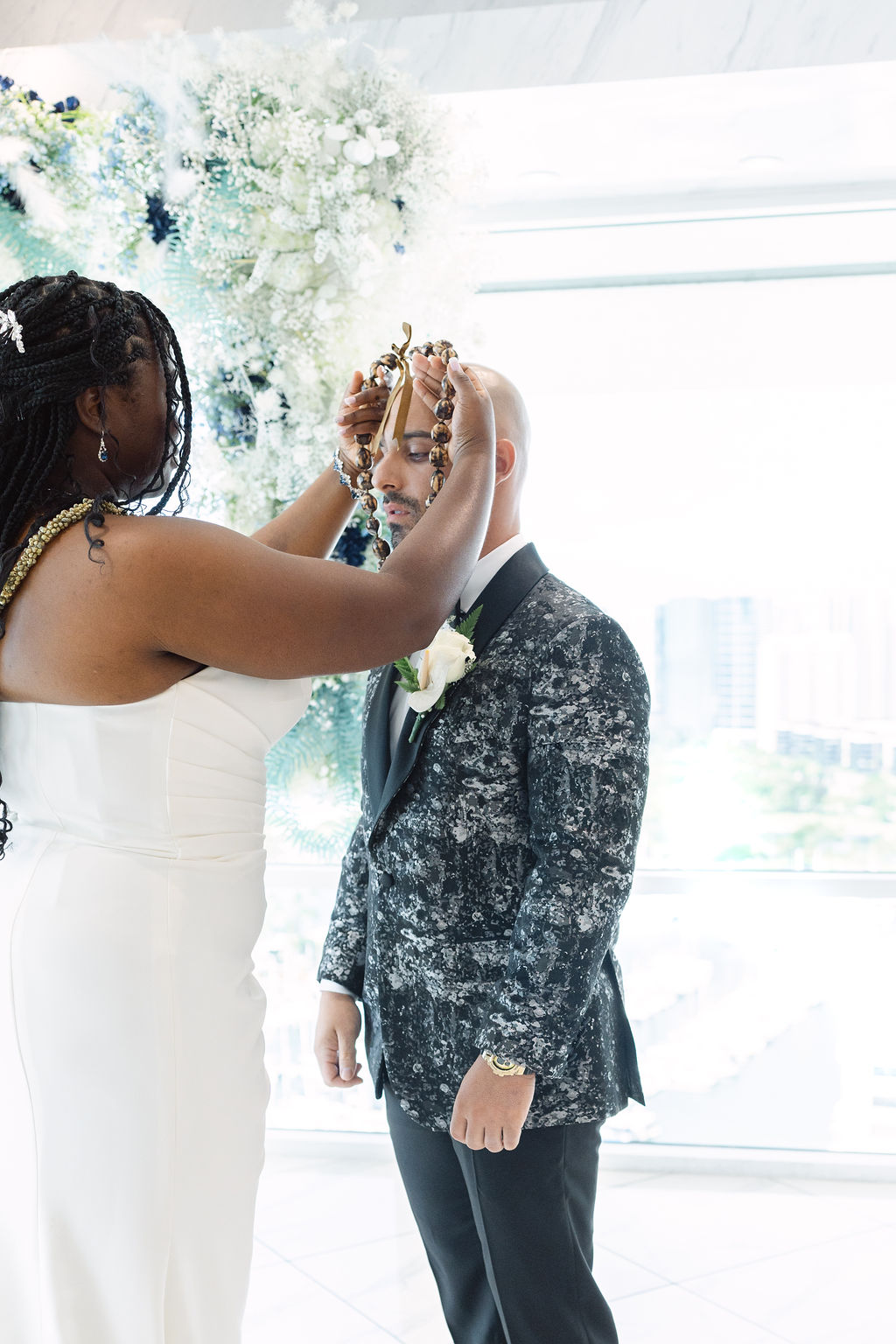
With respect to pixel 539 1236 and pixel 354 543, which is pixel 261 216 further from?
pixel 539 1236

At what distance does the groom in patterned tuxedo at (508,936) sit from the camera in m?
1.47

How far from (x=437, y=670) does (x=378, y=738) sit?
0.76 feet

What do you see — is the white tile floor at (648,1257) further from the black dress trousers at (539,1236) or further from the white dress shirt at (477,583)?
the white dress shirt at (477,583)

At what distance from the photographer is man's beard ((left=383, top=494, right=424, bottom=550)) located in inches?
70.0

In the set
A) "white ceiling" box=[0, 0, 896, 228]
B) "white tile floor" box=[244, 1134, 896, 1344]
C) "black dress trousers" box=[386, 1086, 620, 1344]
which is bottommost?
"white tile floor" box=[244, 1134, 896, 1344]

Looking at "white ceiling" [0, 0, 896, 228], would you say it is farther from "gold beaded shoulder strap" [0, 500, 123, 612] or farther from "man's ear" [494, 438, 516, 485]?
"gold beaded shoulder strap" [0, 500, 123, 612]

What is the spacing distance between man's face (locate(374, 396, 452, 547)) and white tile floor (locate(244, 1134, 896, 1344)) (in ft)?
6.22

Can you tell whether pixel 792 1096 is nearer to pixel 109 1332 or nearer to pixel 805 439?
pixel 805 439

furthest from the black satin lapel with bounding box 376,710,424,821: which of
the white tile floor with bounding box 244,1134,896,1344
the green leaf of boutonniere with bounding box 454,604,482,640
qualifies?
the white tile floor with bounding box 244,1134,896,1344

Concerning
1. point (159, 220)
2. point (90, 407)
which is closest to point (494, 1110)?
point (90, 407)

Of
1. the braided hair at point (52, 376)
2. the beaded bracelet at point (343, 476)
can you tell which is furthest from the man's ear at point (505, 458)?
the braided hair at point (52, 376)

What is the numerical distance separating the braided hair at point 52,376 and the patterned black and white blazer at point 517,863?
62 cm

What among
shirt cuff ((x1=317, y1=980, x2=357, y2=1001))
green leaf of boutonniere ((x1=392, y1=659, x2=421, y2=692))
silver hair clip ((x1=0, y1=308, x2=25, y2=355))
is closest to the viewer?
silver hair clip ((x1=0, y1=308, x2=25, y2=355))

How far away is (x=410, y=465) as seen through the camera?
5.74 ft
